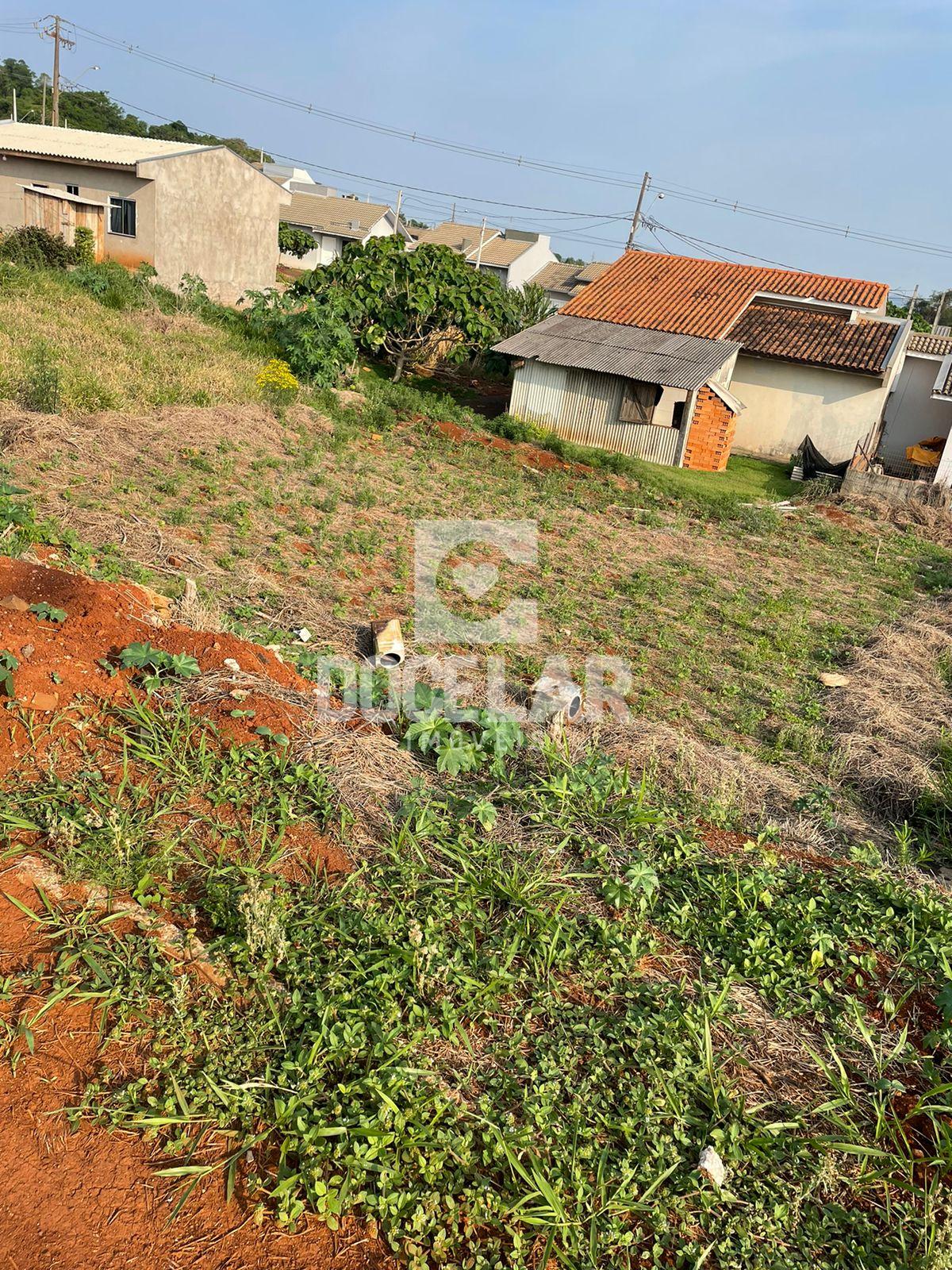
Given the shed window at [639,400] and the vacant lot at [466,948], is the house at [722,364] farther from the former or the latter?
the vacant lot at [466,948]

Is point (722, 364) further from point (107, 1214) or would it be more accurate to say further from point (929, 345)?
point (107, 1214)

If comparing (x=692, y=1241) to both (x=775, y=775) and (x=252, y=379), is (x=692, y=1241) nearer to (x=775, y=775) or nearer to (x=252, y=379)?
(x=775, y=775)

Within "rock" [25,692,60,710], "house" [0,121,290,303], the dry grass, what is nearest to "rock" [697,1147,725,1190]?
"rock" [25,692,60,710]

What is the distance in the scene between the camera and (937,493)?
656 inches

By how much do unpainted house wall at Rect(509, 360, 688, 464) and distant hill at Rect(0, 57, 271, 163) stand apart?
41612mm

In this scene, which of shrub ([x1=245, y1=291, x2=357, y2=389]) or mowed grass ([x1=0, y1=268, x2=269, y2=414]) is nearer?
mowed grass ([x1=0, y1=268, x2=269, y2=414])

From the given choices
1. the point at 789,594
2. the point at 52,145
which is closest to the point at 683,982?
the point at 789,594

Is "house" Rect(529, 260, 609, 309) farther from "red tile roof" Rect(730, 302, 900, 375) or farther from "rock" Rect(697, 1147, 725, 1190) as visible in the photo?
"rock" Rect(697, 1147, 725, 1190)

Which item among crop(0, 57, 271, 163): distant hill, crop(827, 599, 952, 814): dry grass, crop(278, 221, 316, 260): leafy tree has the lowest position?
crop(827, 599, 952, 814): dry grass

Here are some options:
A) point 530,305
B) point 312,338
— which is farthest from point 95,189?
point 530,305

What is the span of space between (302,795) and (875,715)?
5172mm

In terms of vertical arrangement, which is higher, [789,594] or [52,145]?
[52,145]

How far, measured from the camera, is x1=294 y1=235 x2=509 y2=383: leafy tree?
62.7 ft

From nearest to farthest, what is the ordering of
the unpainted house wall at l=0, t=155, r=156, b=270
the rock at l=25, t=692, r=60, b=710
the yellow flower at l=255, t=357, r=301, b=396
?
1. the rock at l=25, t=692, r=60, b=710
2. the yellow flower at l=255, t=357, r=301, b=396
3. the unpainted house wall at l=0, t=155, r=156, b=270
